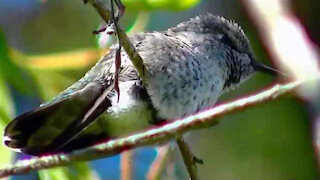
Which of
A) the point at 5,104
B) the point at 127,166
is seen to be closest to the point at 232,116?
the point at 127,166

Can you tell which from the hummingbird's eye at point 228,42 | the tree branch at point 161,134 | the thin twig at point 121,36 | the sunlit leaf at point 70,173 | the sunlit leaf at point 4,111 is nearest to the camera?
the tree branch at point 161,134

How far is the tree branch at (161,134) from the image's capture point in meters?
1.16

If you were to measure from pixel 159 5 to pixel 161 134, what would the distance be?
3.94ft

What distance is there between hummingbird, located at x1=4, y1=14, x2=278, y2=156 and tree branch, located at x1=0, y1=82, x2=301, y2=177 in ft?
2.18

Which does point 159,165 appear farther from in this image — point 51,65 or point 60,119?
point 51,65

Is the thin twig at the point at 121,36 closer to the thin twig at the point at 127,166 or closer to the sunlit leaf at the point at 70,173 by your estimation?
the thin twig at the point at 127,166

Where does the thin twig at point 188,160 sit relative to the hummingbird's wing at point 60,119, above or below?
below

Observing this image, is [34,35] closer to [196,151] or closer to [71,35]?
[71,35]

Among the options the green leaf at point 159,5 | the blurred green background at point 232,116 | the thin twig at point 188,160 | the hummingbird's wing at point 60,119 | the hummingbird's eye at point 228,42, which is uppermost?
the green leaf at point 159,5

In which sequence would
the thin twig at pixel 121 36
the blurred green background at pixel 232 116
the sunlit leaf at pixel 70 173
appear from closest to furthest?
the thin twig at pixel 121 36 < the sunlit leaf at pixel 70 173 < the blurred green background at pixel 232 116

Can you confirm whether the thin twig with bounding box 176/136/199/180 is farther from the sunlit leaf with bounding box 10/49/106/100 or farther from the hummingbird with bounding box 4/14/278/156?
the sunlit leaf with bounding box 10/49/106/100

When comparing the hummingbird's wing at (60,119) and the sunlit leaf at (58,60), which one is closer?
the hummingbird's wing at (60,119)

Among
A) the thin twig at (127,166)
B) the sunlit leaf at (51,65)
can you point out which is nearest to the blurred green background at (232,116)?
the sunlit leaf at (51,65)

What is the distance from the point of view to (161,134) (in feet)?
4.08
